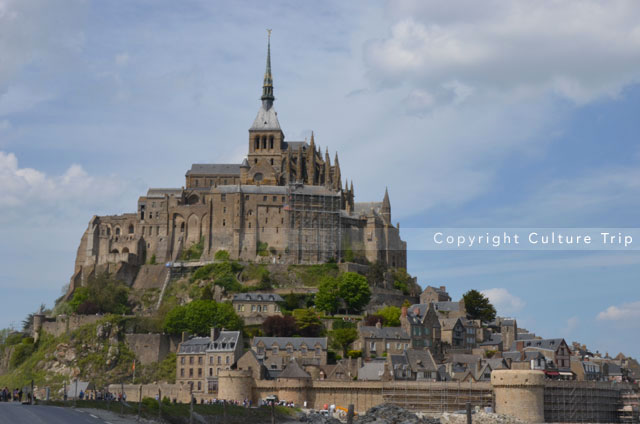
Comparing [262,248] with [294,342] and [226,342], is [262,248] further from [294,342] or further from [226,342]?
[226,342]

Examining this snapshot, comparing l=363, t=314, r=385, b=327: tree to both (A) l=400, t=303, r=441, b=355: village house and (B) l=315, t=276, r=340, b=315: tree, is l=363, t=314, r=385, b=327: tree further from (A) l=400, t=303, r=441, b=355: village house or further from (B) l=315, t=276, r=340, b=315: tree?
(B) l=315, t=276, r=340, b=315: tree

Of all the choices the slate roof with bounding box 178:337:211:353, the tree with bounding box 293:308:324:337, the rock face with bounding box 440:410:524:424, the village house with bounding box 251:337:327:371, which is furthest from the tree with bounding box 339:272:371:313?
the rock face with bounding box 440:410:524:424

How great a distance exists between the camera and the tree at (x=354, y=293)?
89625mm

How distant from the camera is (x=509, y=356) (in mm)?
77375

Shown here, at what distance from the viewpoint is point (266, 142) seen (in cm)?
11331

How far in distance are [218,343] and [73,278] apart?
34997 millimetres

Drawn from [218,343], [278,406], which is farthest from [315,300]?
[278,406]

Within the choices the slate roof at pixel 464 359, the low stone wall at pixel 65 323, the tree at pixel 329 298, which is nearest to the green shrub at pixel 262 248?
the tree at pixel 329 298

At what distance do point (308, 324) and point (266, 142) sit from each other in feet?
119

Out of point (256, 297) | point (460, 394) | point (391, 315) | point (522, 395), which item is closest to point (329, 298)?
point (391, 315)

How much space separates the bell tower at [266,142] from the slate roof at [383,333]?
32499mm

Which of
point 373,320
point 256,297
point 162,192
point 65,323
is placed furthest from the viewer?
point 162,192

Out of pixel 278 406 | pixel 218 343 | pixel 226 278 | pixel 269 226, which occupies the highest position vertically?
pixel 269 226

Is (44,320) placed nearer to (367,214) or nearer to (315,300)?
(315,300)
